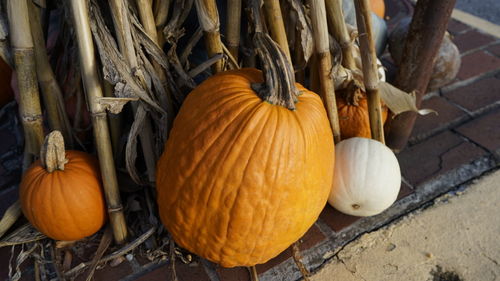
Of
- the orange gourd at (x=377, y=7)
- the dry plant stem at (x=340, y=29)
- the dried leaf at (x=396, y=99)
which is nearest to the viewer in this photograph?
the dry plant stem at (x=340, y=29)

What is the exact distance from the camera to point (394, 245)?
143 cm

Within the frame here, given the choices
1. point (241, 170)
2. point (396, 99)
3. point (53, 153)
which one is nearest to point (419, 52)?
point (396, 99)

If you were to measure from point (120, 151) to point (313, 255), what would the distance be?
2.25 ft

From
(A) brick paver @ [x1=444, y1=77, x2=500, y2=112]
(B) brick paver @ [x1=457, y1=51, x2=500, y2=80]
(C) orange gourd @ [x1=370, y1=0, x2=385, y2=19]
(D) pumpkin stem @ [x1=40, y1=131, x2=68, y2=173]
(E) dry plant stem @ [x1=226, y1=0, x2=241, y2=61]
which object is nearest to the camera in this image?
Result: (D) pumpkin stem @ [x1=40, y1=131, x2=68, y2=173]

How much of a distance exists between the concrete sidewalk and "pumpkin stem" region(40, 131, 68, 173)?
0.80 m

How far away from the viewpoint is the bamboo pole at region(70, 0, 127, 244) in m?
1.15

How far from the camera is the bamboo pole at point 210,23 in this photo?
1265 mm

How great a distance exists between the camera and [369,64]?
1.47 metres

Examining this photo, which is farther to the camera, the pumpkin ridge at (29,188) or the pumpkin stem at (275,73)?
the pumpkin ridge at (29,188)

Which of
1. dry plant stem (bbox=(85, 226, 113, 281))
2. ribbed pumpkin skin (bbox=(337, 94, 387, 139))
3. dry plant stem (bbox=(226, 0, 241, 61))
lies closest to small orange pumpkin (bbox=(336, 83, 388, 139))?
ribbed pumpkin skin (bbox=(337, 94, 387, 139))

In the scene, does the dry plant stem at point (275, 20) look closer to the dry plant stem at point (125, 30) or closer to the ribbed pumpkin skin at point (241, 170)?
A: the ribbed pumpkin skin at point (241, 170)

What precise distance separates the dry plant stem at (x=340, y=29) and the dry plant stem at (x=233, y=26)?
0.30 m

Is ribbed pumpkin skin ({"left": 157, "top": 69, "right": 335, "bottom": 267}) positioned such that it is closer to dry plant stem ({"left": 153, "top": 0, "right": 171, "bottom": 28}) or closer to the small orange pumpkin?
dry plant stem ({"left": 153, "top": 0, "right": 171, "bottom": 28})

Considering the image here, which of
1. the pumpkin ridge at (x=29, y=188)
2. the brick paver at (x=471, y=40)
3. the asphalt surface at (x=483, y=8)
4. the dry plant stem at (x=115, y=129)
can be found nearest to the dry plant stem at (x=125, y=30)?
the dry plant stem at (x=115, y=129)
